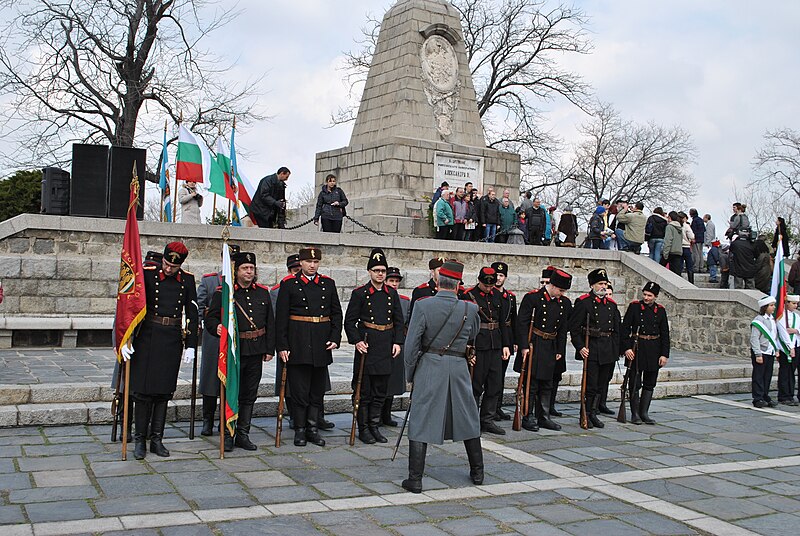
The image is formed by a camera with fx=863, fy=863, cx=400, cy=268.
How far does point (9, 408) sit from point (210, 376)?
2000 millimetres

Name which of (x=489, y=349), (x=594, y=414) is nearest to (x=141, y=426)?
(x=489, y=349)

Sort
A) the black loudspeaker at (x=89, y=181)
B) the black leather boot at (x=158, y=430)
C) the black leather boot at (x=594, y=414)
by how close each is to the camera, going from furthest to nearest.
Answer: the black loudspeaker at (x=89, y=181)
the black leather boot at (x=594, y=414)
the black leather boot at (x=158, y=430)

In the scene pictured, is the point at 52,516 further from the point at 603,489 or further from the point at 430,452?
the point at 603,489

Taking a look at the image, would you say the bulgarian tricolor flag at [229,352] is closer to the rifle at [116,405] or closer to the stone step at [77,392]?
the rifle at [116,405]

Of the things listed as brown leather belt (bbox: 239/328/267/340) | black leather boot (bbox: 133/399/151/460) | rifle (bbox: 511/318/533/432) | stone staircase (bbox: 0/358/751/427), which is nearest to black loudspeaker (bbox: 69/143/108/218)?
stone staircase (bbox: 0/358/751/427)

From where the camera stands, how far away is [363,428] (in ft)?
28.5

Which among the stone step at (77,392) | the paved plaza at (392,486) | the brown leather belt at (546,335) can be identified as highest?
the brown leather belt at (546,335)

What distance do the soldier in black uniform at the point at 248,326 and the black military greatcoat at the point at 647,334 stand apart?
15.4ft

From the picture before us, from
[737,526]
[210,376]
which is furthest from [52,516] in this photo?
[737,526]

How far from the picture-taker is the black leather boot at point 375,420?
8700mm

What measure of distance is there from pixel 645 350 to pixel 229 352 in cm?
533

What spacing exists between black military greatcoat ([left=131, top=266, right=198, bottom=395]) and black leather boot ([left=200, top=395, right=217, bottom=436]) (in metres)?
0.92

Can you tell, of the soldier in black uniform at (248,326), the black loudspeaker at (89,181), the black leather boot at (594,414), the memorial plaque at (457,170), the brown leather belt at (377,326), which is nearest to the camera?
the soldier in black uniform at (248,326)

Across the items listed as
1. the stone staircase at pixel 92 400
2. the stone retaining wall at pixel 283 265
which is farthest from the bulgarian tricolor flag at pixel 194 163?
the stone staircase at pixel 92 400
